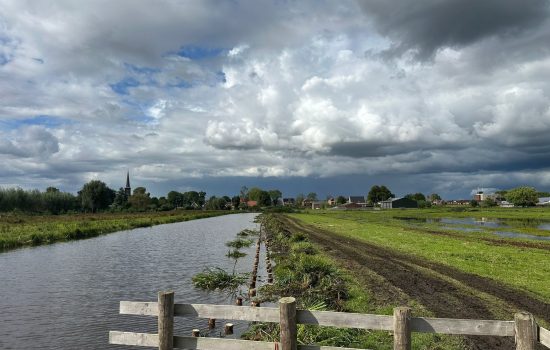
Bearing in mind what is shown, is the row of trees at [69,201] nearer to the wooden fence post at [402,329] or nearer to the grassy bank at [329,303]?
the grassy bank at [329,303]

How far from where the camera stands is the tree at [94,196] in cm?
13490

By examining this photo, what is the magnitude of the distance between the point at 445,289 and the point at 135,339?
46.8ft

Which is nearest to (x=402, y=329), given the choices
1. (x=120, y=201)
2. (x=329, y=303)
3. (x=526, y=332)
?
(x=526, y=332)

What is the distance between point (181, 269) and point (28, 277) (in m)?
9.01

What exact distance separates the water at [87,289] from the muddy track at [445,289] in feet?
24.4

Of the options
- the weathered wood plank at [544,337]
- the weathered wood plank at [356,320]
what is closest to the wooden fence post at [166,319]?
the weathered wood plank at [356,320]

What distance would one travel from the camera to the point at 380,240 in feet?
131

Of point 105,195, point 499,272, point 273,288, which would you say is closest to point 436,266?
point 499,272

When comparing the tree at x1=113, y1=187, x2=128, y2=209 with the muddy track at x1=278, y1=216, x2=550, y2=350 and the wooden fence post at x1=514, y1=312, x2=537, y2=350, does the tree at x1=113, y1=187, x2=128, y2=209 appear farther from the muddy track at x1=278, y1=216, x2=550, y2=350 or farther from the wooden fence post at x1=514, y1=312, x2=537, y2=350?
the wooden fence post at x1=514, y1=312, x2=537, y2=350

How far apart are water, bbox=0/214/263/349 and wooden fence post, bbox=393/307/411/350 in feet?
29.5

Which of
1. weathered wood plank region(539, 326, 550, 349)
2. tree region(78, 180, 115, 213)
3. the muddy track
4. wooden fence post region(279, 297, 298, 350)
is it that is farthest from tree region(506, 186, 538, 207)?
wooden fence post region(279, 297, 298, 350)

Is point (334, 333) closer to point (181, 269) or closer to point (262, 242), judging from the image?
point (181, 269)

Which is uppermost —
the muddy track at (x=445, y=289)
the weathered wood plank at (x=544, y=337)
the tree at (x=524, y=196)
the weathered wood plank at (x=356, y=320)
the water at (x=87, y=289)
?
the tree at (x=524, y=196)

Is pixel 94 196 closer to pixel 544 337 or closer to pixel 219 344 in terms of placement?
pixel 219 344
